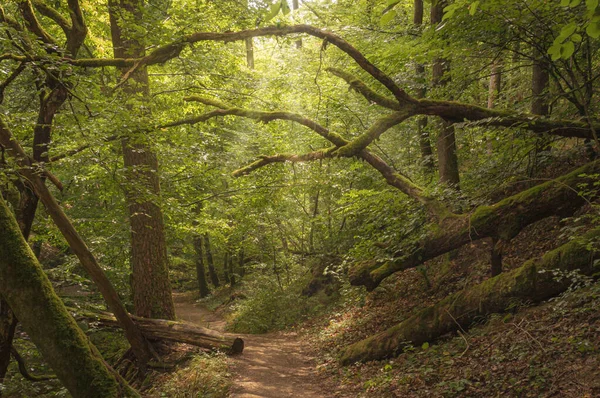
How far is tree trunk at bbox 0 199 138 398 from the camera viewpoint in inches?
140

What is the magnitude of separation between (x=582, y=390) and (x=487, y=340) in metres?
1.96

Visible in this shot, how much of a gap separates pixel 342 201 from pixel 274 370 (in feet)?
15.2

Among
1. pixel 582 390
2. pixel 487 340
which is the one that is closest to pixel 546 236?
pixel 487 340

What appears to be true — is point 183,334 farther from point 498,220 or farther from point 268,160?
point 498,220

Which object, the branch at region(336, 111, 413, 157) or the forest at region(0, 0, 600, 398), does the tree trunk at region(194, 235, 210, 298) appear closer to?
the forest at region(0, 0, 600, 398)

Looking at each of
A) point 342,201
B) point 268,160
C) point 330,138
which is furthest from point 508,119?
point 268,160

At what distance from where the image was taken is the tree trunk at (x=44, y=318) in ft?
11.7

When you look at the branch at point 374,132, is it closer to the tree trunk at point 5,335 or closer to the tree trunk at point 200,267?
the tree trunk at point 5,335

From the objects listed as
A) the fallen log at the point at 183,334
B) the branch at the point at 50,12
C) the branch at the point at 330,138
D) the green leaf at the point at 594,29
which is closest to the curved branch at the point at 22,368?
the fallen log at the point at 183,334

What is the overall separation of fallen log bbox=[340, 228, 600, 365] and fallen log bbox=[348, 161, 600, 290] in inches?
28.5

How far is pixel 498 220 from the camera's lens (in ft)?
22.5

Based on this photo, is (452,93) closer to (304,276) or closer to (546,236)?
(546,236)

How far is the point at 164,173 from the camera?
38.1 feet

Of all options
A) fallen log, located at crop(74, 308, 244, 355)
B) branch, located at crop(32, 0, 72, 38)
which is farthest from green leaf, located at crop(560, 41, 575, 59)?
fallen log, located at crop(74, 308, 244, 355)
